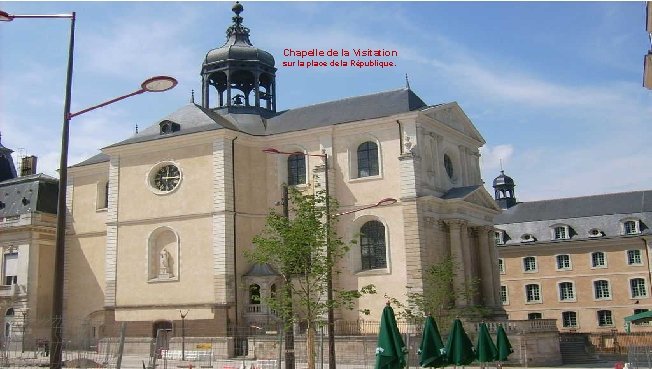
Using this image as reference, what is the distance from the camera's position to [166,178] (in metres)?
37.0

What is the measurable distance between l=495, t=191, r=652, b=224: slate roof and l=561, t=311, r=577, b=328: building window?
8026 millimetres

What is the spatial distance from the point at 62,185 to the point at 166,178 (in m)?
26.4

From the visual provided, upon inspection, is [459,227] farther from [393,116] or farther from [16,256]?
[16,256]

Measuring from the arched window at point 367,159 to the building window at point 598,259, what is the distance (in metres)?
27.0

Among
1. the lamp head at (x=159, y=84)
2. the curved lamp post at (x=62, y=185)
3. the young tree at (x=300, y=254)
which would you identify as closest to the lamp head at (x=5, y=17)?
the curved lamp post at (x=62, y=185)

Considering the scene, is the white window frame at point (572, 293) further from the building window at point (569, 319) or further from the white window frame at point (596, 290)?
the white window frame at point (596, 290)

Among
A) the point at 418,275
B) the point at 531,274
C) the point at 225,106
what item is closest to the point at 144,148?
the point at 225,106

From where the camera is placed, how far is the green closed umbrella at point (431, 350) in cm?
1525

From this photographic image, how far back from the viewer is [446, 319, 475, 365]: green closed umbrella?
17078 millimetres

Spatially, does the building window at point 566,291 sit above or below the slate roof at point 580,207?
below

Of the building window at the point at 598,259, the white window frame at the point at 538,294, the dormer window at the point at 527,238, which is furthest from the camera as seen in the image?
the dormer window at the point at 527,238

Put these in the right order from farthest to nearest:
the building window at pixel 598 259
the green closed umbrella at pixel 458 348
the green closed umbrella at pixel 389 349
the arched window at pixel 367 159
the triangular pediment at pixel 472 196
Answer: the building window at pixel 598 259 < the triangular pediment at pixel 472 196 < the arched window at pixel 367 159 < the green closed umbrella at pixel 458 348 < the green closed umbrella at pixel 389 349

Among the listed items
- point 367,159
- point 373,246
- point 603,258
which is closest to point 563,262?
point 603,258

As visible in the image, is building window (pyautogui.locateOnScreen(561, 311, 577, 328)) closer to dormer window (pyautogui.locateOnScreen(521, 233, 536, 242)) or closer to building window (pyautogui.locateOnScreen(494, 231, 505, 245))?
dormer window (pyautogui.locateOnScreen(521, 233, 536, 242))
